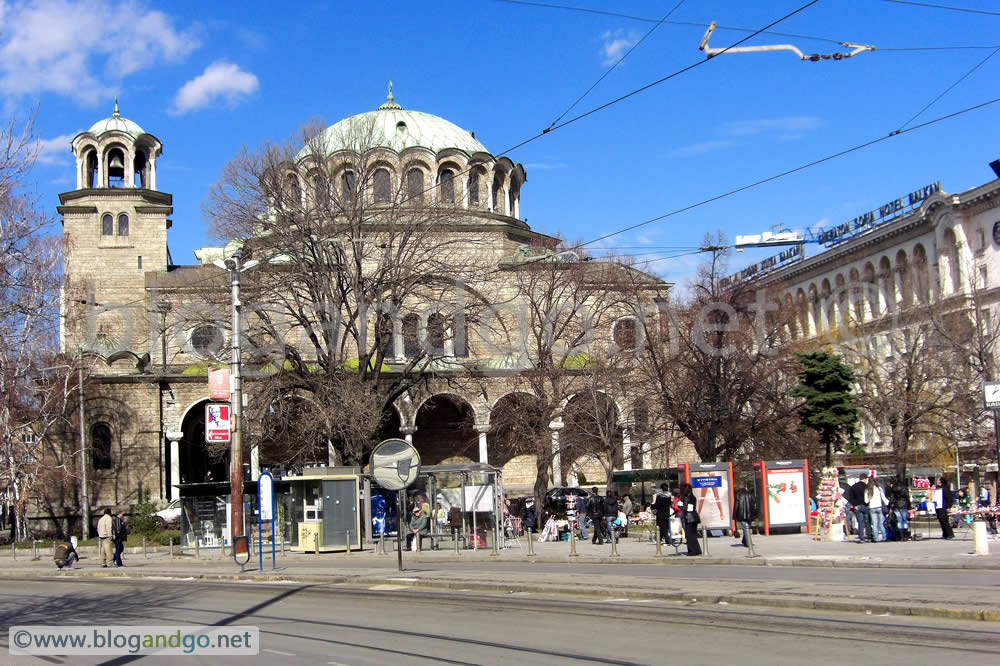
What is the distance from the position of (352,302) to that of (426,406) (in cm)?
1476

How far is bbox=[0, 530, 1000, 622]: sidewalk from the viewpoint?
12625 millimetres

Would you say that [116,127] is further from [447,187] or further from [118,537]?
[118,537]

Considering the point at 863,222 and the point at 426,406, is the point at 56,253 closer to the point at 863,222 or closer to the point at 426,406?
the point at 426,406

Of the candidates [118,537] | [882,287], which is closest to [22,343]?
[118,537]

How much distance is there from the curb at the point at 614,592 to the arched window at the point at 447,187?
19262mm

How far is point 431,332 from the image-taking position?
38875 mm

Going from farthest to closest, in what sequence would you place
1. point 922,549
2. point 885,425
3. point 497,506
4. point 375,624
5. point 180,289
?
point 180,289
point 885,425
point 497,506
point 922,549
point 375,624

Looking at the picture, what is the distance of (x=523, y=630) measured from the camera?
1177 centimetres

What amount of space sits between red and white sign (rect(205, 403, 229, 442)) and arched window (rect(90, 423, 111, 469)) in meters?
27.1

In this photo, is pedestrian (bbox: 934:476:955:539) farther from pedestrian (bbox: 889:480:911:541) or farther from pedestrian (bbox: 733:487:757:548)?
pedestrian (bbox: 733:487:757:548)

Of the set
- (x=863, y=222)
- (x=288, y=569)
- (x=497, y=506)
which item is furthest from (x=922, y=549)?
(x=863, y=222)

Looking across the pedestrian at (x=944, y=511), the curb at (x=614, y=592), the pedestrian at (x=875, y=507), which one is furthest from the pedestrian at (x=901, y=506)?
the curb at (x=614, y=592)

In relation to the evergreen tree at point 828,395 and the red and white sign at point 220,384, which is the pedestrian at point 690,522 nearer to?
the red and white sign at point 220,384

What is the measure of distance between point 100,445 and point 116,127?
19739 millimetres
